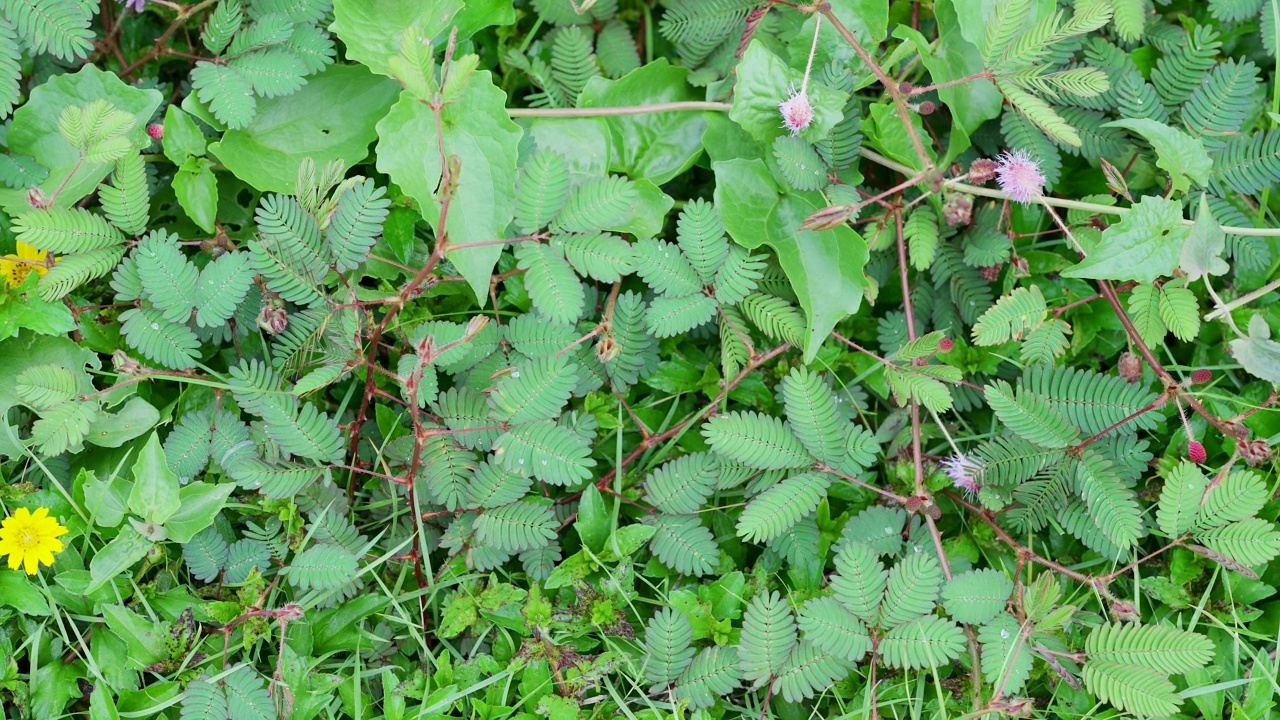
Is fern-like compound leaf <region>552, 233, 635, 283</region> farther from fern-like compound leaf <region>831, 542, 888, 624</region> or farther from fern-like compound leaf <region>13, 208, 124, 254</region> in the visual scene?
fern-like compound leaf <region>13, 208, 124, 254</region>

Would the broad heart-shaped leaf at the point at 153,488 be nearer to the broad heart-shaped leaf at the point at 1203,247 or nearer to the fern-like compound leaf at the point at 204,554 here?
the fern-like compound leaf at the point at 204,554

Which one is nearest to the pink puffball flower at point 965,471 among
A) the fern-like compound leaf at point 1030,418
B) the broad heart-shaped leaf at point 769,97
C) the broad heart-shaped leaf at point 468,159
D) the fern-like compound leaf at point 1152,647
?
the fern-like compound leaf at point 1030,418

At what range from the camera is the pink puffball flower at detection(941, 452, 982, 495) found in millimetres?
1970

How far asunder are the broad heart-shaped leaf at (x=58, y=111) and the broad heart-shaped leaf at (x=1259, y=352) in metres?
2.21

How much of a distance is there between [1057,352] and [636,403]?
90 cm

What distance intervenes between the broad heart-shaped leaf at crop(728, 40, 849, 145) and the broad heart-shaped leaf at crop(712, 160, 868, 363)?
85 millimetres

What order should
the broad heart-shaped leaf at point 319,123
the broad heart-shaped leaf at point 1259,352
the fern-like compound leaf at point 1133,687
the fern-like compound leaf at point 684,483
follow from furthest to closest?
the broad heart-shaped leaf at point 319,123 < the fern-like compound leaf at point 684,483 < the broad heart-shaped leaf at point 1259,352 < the fern-like compound leaf at point 1133,687

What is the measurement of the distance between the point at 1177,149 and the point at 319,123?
67.8 inches

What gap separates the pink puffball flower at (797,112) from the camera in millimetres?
1898

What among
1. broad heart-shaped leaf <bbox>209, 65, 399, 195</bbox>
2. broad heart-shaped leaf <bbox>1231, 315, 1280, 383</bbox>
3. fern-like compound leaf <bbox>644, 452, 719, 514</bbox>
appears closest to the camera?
broad heart-shaped leaf <bbox>1231, 315, 1280, 383</bbox>

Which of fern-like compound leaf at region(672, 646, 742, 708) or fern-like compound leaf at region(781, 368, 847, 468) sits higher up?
fern-like compound leaf at region(781, 368, 847, 468)

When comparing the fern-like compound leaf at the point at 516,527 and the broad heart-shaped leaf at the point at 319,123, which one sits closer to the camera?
the fern-like compound leaf at the point at 516,527

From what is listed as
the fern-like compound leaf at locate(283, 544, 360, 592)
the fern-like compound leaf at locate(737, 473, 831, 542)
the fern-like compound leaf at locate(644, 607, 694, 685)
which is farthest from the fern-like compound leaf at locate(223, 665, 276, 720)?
the fern-like compound leaf at locate(737, 473, 831, 542)

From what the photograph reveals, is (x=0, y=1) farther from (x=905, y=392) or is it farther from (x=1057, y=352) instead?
(x=1057, y=352)
